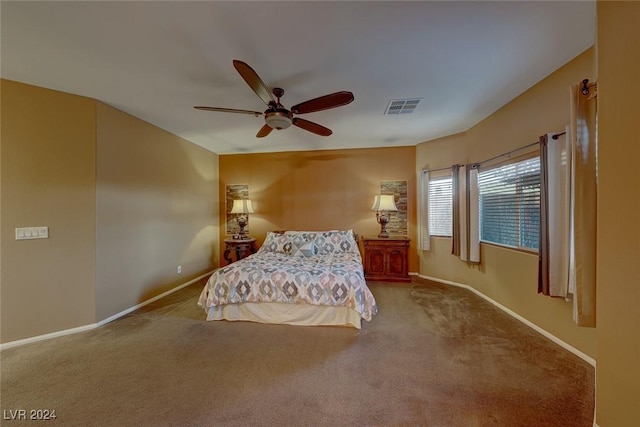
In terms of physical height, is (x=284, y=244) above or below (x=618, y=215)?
below

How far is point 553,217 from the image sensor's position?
7.36 ft

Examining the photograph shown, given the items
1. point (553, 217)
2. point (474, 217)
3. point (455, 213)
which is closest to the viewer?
point (553, 217)

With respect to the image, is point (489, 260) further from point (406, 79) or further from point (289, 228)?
point (289, 228)

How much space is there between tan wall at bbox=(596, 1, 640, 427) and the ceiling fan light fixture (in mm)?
2132

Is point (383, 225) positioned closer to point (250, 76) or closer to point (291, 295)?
point (291, 295)

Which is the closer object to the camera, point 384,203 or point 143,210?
point 143,210

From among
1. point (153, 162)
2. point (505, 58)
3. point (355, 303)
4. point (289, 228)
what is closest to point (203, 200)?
point (153, 162)

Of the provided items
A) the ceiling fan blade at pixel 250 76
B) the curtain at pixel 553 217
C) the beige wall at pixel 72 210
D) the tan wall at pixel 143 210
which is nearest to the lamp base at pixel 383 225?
the curtain at pixel 553 217

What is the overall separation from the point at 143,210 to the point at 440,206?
486cm

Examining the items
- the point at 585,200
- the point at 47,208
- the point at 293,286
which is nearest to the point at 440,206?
the point at 585,200

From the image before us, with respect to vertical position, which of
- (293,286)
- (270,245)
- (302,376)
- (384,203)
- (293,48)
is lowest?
(302,376)

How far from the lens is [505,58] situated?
2.07m

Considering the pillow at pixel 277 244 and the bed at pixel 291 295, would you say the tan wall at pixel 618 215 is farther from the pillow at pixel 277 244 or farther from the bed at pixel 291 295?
the pillow at pixel 277 244

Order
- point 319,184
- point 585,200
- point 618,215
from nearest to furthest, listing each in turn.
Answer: point 618,215 → point 585,200 → point 319,184
